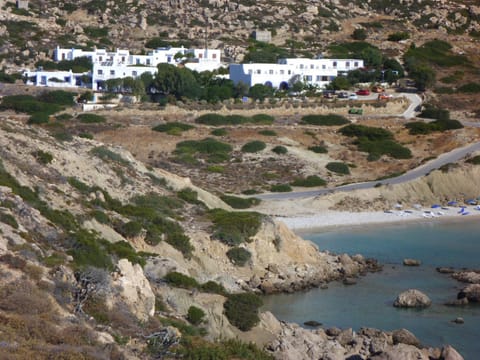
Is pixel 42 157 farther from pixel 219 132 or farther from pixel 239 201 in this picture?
pixel 219 132

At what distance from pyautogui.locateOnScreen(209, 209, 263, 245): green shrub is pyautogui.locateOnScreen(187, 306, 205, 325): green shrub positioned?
10305 mm

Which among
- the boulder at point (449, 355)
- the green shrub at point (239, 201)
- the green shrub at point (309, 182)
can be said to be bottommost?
the green shrub at point (309, 182)

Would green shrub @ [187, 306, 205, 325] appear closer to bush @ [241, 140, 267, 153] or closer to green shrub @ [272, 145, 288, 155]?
green shrub @ [272, 145, 288, 155]

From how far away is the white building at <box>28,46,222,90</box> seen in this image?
82812 millimetres

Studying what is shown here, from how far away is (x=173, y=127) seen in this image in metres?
68.8

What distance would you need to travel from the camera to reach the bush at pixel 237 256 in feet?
115

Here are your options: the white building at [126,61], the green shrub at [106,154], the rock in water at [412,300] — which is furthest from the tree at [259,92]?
the rock in water at [412,300]

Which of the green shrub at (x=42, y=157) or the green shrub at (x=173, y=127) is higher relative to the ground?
the green shrub at (x=42, y=157)

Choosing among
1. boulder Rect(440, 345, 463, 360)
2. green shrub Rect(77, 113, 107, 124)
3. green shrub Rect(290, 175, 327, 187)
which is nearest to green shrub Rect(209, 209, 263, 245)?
boulder Rect(440, 345, 463, 360)

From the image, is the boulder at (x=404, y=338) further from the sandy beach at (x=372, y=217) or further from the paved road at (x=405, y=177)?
the paved road at (x=405, y=177)

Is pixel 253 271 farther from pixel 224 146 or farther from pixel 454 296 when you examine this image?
pixel 224 146

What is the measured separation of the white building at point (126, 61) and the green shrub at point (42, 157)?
4663 centimetres

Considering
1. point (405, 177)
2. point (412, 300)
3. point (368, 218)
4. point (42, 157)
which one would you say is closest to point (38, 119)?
point (405, 177)

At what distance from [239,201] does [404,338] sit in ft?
77.9
